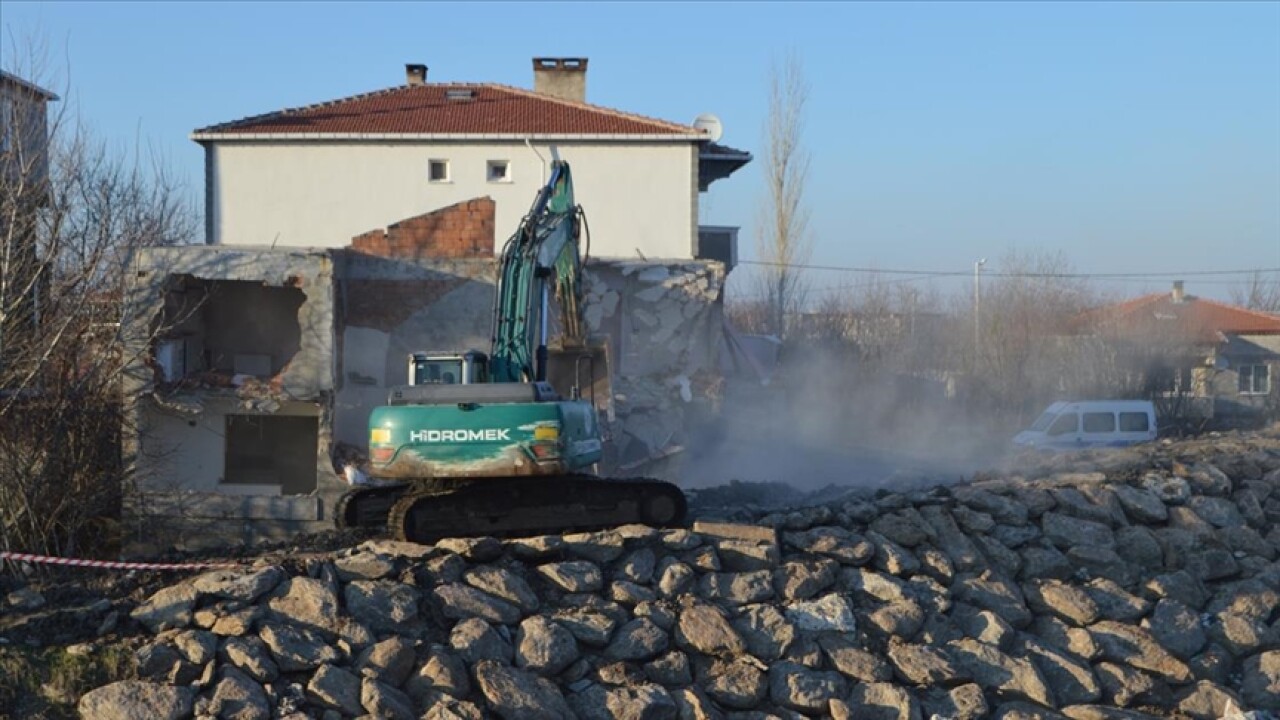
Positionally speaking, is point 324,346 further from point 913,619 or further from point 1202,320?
point 1202,320

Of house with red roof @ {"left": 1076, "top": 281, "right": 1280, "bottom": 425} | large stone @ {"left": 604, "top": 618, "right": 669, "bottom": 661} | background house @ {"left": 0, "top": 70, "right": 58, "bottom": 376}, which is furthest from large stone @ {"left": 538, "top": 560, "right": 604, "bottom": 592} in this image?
house with red roof @ {"left": 1076, "top": 281, "right": 1280, "bottom": 425}

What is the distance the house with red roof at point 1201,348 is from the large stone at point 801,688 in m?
22.8

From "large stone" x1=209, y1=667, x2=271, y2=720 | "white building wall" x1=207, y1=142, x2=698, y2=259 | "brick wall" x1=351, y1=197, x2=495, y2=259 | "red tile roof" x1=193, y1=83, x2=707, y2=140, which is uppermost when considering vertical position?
"red tile roof" x1=193, y1=83, x2=707, y2=140

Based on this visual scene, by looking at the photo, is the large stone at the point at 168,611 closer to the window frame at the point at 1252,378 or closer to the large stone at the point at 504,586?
the large stone at the point at 504,586

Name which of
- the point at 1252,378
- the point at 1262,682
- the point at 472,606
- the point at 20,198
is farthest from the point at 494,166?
the point at 1252,378

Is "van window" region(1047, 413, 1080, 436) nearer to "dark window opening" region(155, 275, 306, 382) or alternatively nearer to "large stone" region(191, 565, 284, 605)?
"dark window opening" region(155, 275, 306, 382)

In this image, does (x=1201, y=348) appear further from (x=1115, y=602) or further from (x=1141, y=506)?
(x=1115, y=602)

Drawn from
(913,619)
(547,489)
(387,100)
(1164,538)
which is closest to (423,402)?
(547,489)

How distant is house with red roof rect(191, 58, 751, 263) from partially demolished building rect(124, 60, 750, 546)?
371 centimetres

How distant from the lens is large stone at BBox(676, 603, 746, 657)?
34.1 ft

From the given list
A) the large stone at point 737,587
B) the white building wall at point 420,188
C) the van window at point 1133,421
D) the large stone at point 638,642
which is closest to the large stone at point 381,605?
the large stone at point 638,642

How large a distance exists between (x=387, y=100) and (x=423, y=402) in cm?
1914

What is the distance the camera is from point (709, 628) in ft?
34.3

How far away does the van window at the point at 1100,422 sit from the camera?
82.2ft
